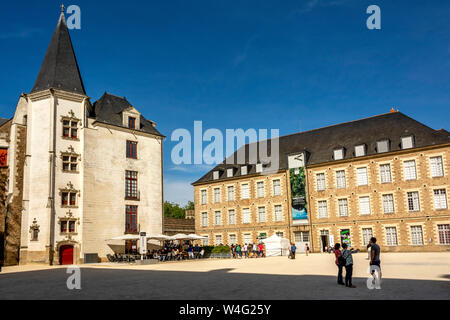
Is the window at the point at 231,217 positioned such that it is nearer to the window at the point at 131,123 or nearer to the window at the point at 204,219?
the window at the point at 204,219

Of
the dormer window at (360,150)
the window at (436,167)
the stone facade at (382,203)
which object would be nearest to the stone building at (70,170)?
the stone facade at (382,203)

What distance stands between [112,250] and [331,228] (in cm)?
2127

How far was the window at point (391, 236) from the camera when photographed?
37750mm

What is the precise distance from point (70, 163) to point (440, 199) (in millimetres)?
31484

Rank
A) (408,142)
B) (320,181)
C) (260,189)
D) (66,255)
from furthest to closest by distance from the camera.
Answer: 1. (260,189)
2. (320,181)
3. (408,142)
4. (66,255)

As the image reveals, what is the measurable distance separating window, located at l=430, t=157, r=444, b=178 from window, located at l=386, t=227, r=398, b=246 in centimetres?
602

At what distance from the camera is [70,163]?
32938mm

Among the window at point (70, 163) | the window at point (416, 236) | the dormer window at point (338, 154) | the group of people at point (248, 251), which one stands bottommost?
the group of people at point (248, 251)

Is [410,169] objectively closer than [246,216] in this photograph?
Yes

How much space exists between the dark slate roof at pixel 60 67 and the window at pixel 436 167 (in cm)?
Result: 3100

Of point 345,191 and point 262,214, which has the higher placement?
point 345,191

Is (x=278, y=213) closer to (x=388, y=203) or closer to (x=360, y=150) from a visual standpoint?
(x=360, y=150)

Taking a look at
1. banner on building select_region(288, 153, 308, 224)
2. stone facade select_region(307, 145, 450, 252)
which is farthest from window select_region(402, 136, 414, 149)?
banner on building select_region(288, 153, 308, 224)

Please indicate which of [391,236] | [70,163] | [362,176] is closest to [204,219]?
[362,176]
